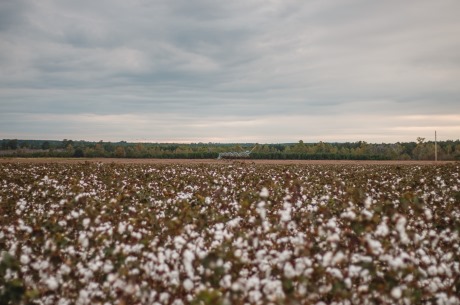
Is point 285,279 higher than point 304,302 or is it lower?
higher

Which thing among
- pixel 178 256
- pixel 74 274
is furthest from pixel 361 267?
pixel 74 274

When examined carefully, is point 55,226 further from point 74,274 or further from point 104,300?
point 104,300

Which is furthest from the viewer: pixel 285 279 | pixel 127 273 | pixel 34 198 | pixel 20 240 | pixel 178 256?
pixel 34 198

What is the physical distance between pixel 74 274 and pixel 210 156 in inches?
3326

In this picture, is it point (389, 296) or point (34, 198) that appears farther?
point (34, 198)

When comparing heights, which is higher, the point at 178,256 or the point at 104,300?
the point at 178,256

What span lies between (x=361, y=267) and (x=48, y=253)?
468 cm

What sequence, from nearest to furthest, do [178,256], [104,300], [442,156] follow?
[104,300] < [178,256] < [442,156]

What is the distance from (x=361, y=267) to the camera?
546 cm

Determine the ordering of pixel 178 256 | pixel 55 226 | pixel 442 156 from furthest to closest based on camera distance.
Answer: pixel 442 156
pixel 55 226
pixel 178 256

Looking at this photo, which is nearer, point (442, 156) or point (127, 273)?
point (127, 273)

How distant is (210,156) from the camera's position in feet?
298

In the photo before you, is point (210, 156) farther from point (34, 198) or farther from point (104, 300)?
point (104, 300)

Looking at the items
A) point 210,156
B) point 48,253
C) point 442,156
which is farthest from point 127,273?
point 442,156
